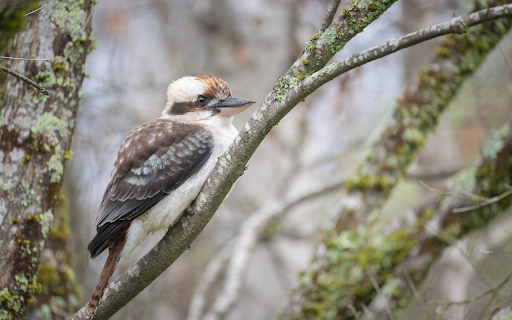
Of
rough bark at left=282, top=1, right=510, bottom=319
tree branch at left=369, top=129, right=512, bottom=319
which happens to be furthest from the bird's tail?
tree branch at left=369, top=129, right=512, bottom=319

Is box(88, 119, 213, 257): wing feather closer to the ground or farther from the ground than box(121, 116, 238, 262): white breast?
farther from the ground

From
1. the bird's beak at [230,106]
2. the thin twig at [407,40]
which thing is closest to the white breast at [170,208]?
the bird's beak at [230,106]

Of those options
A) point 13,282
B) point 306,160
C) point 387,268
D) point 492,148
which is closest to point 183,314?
point 306,160

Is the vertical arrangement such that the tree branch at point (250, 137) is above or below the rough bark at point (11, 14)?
below

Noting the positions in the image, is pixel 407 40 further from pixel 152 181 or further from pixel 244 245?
pixel 244 245

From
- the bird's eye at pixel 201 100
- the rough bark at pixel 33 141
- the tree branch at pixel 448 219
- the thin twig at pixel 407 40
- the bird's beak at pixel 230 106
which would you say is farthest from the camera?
the tree branch at pixel 448 219

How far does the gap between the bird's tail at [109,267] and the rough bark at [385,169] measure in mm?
1852

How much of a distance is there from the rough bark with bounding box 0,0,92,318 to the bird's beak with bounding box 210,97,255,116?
1004 mm

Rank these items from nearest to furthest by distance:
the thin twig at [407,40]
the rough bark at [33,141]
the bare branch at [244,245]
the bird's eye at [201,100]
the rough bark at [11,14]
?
the thin twig at [407,40], the rough bark at [11,14], the rough bark at [33,141], the bird's eye at [201,100], the bare branch at [244,245]

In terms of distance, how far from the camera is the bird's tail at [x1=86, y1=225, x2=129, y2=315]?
2539 millimetres

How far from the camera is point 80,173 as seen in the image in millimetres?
5578

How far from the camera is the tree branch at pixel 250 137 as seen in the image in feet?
6.91

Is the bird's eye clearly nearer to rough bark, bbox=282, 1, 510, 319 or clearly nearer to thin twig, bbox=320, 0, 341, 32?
thin twig, bbox=320, 0, 341, 32

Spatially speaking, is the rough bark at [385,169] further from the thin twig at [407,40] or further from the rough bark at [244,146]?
the thin twig at [407,40]
